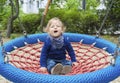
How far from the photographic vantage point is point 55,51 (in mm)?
4129

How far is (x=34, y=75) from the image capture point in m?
3.35

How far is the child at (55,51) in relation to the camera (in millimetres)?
3922

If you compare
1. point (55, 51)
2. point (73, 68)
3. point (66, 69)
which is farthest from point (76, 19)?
point (66, 69)

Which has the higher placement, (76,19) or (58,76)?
(58,76)

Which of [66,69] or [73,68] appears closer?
[66,69]

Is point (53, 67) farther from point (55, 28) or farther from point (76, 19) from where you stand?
point (76, 19)

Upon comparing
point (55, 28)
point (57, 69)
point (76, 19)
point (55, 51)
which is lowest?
point (76, 19)

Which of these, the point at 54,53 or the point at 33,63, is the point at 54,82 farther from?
the point at 33,63

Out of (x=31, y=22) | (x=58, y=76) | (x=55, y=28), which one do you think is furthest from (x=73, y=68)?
(x=31, y=22)

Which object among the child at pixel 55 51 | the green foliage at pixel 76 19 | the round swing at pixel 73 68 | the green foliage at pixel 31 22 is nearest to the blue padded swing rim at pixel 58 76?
the round swing at pixel 73 68

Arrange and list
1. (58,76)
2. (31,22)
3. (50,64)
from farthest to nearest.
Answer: (31,22), (50,64), (58,76)

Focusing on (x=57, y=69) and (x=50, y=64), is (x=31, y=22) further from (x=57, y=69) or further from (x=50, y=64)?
(x=57, y=69)

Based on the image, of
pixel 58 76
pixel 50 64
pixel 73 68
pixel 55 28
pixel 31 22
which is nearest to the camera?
pixel 58 76

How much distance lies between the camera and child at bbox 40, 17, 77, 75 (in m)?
3.92
